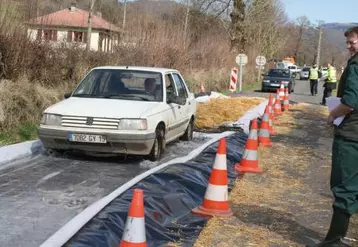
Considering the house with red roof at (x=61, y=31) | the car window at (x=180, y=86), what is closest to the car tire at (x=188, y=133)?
the car window at (x=180, y=86)

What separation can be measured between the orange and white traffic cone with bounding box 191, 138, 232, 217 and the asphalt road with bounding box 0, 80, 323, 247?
1.36 meters

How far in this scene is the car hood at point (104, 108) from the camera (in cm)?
840

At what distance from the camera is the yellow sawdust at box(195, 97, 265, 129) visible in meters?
15.3

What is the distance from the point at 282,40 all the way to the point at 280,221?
253ft

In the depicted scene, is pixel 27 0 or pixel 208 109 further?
pixel 208 109

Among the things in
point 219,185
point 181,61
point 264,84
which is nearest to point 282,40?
point 264,84

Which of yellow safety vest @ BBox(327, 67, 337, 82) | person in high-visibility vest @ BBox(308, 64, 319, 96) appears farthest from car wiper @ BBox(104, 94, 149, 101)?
person in high-visibility vest @ BBox(308, 64, 319, 96)

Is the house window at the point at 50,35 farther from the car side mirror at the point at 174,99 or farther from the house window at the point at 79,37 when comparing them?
the car side mirror at the point at 174,99

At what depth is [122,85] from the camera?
9625mm

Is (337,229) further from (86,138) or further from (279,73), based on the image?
(279,73)

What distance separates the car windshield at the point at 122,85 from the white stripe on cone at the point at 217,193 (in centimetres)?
356

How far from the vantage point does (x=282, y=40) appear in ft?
263

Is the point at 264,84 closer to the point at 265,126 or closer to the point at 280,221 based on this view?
the point at 265,126

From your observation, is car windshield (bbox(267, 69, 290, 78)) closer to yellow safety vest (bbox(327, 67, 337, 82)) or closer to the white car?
yellow safety vest (bbox(327, 67, 337, 82))
